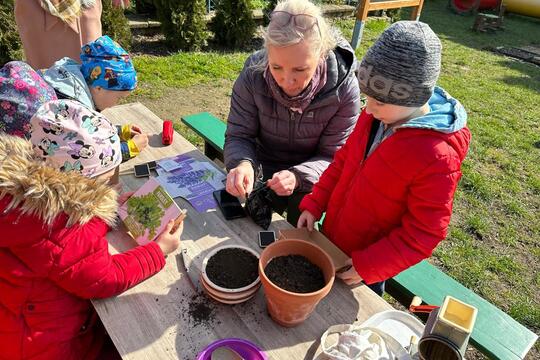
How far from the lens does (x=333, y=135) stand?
2.29 m

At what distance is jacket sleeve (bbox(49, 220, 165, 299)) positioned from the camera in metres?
1.37

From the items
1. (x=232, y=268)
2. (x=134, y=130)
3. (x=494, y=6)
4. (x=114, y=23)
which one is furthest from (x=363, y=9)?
(x=494, y=6)

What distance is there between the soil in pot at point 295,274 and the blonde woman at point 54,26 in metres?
2.56

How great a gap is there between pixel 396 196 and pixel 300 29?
2.77 feet

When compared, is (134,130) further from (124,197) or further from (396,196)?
(396,196)

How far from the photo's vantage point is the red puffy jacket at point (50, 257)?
1.29 metres

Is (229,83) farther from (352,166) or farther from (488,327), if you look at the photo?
(488,327)

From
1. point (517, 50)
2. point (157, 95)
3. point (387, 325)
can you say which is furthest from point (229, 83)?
point (517, 50)

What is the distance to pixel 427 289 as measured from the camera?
194 cm

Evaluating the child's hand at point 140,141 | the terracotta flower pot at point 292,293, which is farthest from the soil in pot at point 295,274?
the child's hand at point 140,141

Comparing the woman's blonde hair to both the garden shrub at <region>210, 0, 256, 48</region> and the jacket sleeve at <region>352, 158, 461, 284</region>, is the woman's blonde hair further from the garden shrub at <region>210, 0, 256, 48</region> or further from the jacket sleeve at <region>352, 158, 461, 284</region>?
the garden shrub at <region>210, 0, 256, 48</region>

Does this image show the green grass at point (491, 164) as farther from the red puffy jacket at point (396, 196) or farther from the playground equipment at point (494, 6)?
the playground equipment at point (494, 6)

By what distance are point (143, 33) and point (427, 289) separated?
671 centimetres

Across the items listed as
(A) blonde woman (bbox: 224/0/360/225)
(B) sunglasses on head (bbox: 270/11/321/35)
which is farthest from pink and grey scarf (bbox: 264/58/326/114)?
(B) sunglasses on head (bbox: 270/11/321/35)
